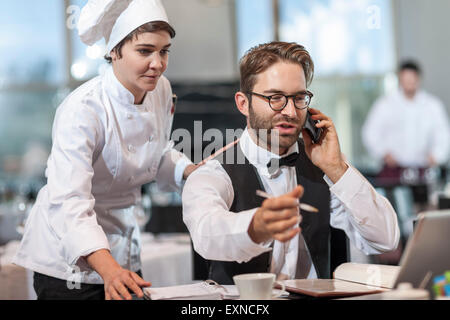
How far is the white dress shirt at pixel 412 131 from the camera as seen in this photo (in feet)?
21.5

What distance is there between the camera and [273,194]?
1.74m

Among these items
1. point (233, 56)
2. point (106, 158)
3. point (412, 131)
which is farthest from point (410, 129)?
point (106, 158)

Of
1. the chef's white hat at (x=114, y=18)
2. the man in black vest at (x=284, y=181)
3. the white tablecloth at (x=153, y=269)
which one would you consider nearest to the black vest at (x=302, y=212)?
the man in black vest at (x=284, y=181)

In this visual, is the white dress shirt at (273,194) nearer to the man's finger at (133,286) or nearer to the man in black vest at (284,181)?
the man in black vest at (284,181)

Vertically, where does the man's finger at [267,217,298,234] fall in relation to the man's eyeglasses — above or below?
below

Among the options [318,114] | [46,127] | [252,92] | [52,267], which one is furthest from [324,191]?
[46,127]

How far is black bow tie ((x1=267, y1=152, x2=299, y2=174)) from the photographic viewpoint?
1.76 meters

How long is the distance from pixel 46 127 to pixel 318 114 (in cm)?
610

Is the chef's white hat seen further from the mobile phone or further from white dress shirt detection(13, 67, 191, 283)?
the mobile phone

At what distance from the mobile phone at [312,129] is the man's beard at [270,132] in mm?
34

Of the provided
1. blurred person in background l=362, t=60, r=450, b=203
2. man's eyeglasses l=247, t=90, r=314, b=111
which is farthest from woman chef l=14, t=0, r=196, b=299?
blurred person in background l=362, t=60, r=450, b=203

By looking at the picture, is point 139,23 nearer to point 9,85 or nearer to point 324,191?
point 324,191

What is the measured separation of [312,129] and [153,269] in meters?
1.16

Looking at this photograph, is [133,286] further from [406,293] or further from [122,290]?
[406,293]
